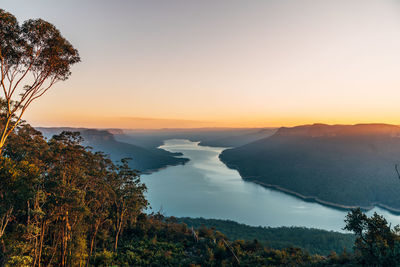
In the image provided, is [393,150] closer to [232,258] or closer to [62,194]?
[232,258]

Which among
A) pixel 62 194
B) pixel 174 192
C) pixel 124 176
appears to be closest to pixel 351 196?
pixel 174 192

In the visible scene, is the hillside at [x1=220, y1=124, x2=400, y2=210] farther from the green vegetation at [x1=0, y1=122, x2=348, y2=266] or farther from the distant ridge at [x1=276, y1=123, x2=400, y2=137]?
the green vegetation at [x1=0, y1=122, x2=348, y2=266]

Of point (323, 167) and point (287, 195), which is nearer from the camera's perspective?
point (287, 195)

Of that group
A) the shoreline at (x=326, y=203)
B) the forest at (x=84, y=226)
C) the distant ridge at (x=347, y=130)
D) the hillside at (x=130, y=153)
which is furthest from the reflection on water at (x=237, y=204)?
the distant ridge at (x=347, y=130)

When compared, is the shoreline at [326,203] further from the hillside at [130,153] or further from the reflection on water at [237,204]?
the hillside at [130,153]

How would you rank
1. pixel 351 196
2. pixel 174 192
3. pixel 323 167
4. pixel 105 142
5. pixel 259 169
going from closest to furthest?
pixel 351 196, pixel 174 192, pixel 323 167, pixel 259 169, pixel 105 142

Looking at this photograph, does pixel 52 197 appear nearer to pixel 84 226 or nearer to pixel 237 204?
pixel 84 226
